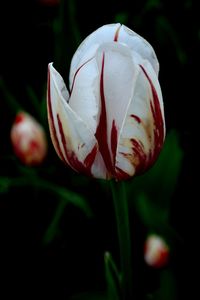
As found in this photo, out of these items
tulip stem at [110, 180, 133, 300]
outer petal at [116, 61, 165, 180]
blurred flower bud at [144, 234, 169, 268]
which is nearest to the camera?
outer petal at [116, 61, 165, 180]

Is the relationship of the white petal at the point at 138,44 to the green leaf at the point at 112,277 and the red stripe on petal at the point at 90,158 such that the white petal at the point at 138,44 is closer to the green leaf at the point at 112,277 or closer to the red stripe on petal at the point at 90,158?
the red stripe on petal at the point at 90,158

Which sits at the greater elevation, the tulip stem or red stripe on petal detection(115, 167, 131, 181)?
red stripe on petal detection(115, 167, 131, 181)

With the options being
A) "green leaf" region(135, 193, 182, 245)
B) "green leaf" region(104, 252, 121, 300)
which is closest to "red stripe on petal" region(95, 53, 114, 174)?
"green leaf" region(104, 252, 121, 300)

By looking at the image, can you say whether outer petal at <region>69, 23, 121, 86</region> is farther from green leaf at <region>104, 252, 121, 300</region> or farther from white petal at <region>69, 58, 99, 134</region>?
green leaf at <region>104, 252, 121, 300</region>

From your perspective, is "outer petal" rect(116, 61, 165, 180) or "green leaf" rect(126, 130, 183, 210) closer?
"outer petal" rect(116, 61, 165, 180)

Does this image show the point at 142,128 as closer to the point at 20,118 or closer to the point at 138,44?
the point at 138,44

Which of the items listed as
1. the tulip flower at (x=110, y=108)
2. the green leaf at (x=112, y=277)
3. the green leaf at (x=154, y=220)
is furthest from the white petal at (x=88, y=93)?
the green leaf at (x=154, y=220)

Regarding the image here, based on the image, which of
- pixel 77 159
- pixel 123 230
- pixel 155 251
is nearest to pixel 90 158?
pixel 77 159
